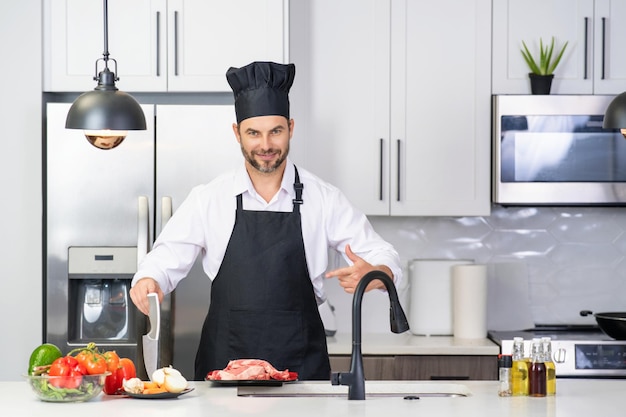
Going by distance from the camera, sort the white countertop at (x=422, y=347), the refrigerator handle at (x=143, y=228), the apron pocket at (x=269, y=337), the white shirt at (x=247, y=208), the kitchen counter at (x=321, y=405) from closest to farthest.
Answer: the kitchen counter at (x=321, y=405) < the apron pocket at (x=269, y=337) < the white shirt at (x=247, y=208) < the refrigerator handle at (x=143, y=228) < the white countertop at (x=422, y=347)

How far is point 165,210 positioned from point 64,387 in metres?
1.44

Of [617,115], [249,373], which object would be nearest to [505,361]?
[249,373]

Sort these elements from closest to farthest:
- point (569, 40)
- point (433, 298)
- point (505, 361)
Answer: point (505, 361)
point (569, 40)
point (433, 298)

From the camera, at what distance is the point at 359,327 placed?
2.58 m

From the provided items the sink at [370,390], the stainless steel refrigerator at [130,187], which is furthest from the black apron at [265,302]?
the sink at [370,390]

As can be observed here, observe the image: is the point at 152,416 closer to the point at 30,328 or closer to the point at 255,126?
the point at 255,126

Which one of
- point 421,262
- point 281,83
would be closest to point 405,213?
point 421,262

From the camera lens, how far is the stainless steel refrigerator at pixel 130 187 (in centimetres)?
398

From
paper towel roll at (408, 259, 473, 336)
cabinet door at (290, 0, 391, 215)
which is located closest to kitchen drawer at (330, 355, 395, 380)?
paper towel roll at (408, 259, 473, 336)

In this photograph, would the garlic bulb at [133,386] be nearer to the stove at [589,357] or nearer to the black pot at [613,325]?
the stove at [589,357]

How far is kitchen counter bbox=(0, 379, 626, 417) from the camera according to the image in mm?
2451

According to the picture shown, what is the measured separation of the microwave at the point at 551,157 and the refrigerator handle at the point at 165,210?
1.50 m

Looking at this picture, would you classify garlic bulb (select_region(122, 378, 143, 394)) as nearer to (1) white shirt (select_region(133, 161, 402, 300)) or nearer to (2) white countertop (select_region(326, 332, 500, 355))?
(1) white shirt (select_region(133, 161, 402, 300))

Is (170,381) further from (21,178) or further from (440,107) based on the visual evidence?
(440,107)
